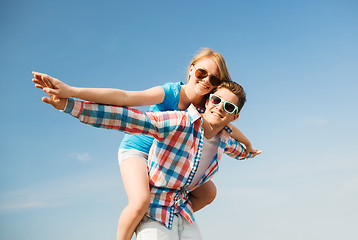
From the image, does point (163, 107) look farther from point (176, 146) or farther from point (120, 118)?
point (120, 118)

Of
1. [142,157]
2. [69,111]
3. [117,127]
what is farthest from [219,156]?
[69,111]

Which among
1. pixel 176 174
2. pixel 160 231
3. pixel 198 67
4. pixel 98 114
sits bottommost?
pixel 160 231

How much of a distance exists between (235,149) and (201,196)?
84 cm

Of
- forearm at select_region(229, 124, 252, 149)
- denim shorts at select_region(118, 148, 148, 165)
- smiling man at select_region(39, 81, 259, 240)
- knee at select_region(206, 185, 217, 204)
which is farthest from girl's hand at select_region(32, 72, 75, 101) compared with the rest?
forearm at select_region(229, 124, 252, 149)

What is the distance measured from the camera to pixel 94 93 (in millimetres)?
3174

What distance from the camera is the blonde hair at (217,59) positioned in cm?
450

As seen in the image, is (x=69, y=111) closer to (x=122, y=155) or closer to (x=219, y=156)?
(x=122, y=155)

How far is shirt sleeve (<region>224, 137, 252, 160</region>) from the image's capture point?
4.75 m

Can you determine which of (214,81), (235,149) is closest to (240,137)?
(235,149)

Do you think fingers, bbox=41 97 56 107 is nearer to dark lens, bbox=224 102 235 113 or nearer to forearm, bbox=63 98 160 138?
forearm, bbox=63 98 160 138

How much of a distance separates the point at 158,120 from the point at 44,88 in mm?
1074

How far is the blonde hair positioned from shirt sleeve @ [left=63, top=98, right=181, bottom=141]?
50.9 inches

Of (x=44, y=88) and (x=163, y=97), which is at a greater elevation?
(x=163, y=97)

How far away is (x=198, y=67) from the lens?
14.8ft
